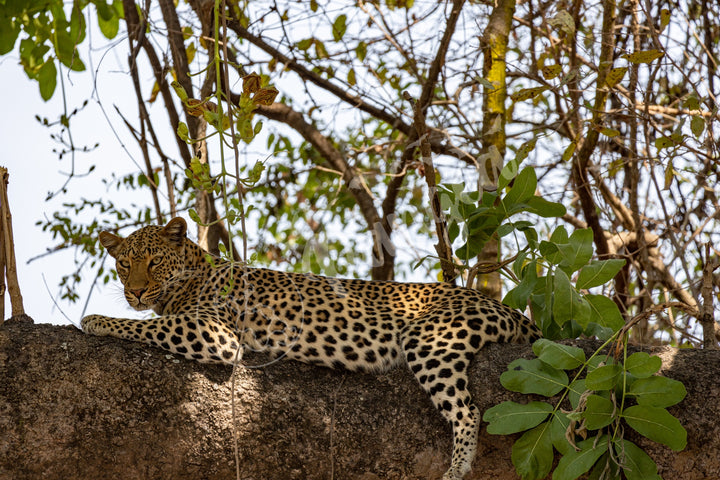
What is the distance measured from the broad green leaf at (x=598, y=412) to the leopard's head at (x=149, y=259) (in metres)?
3.14

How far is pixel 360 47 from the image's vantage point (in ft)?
27.6

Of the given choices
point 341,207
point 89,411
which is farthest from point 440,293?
point 341,207

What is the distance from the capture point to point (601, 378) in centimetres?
409

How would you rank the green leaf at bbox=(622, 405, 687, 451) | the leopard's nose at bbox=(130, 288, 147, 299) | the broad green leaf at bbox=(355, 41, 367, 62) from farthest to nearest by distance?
the broad green leaf at bbox=(355, 41, 367, 62) < the leopard's nose at bbox=(130, 288, 147, 299) < the green leaf at bbox=(622, 405, 687, 451)

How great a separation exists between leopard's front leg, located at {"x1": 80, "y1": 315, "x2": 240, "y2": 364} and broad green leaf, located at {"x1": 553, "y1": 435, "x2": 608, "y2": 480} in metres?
1.85

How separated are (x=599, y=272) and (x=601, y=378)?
3.21 ft

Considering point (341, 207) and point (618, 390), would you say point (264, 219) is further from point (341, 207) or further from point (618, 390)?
point (618, 390)

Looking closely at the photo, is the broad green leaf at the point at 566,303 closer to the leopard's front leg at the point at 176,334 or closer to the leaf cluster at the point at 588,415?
the leaf cluster at the point at 588,415

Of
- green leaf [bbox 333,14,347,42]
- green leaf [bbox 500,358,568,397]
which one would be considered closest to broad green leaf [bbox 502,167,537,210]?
green leaf [bbox 500,358,568,397]

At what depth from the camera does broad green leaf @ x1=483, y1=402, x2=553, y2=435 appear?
4.26 metres

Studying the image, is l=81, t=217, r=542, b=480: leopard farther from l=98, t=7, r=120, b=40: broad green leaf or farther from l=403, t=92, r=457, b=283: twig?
l=98, t=7, r=120, b=40: broad green leaf

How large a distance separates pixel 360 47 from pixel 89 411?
→ 17.3 ft

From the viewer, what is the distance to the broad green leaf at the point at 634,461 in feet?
13.4

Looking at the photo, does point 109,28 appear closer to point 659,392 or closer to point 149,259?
point 149,259
